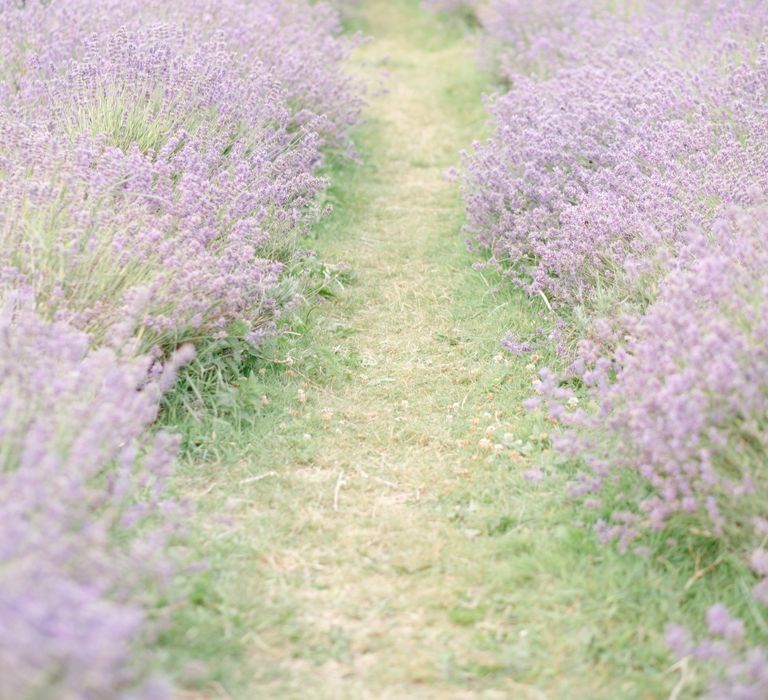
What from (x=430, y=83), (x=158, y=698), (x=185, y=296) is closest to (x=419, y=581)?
(x=158, y=698)

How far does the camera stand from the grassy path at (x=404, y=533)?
242 cm

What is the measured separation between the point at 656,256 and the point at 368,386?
1309 millimetres

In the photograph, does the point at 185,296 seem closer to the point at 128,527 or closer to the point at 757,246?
the point at 128,527

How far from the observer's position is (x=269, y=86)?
204 inches

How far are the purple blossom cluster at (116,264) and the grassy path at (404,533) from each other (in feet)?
0.97

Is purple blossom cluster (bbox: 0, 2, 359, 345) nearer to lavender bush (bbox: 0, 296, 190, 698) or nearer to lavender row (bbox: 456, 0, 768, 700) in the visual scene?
lavender bush (bbox: 0, 296, 190, 698)

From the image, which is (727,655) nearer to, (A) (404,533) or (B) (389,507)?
(A) (404,533)

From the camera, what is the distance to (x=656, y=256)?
3.41 metres

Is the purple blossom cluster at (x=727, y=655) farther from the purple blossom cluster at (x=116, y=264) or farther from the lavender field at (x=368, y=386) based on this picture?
the purple blossom cluster at (x=116, y=264)

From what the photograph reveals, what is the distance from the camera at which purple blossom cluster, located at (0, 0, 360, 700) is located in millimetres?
1977

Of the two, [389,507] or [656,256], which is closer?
[389,507]

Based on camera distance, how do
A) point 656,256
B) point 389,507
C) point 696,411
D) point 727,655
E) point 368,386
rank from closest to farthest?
point 727,655, point 696,411, point 389,507, point 656,256, point 368,386

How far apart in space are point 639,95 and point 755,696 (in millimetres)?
3458

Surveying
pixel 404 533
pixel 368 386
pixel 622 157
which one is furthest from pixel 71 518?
pixel 622 157
